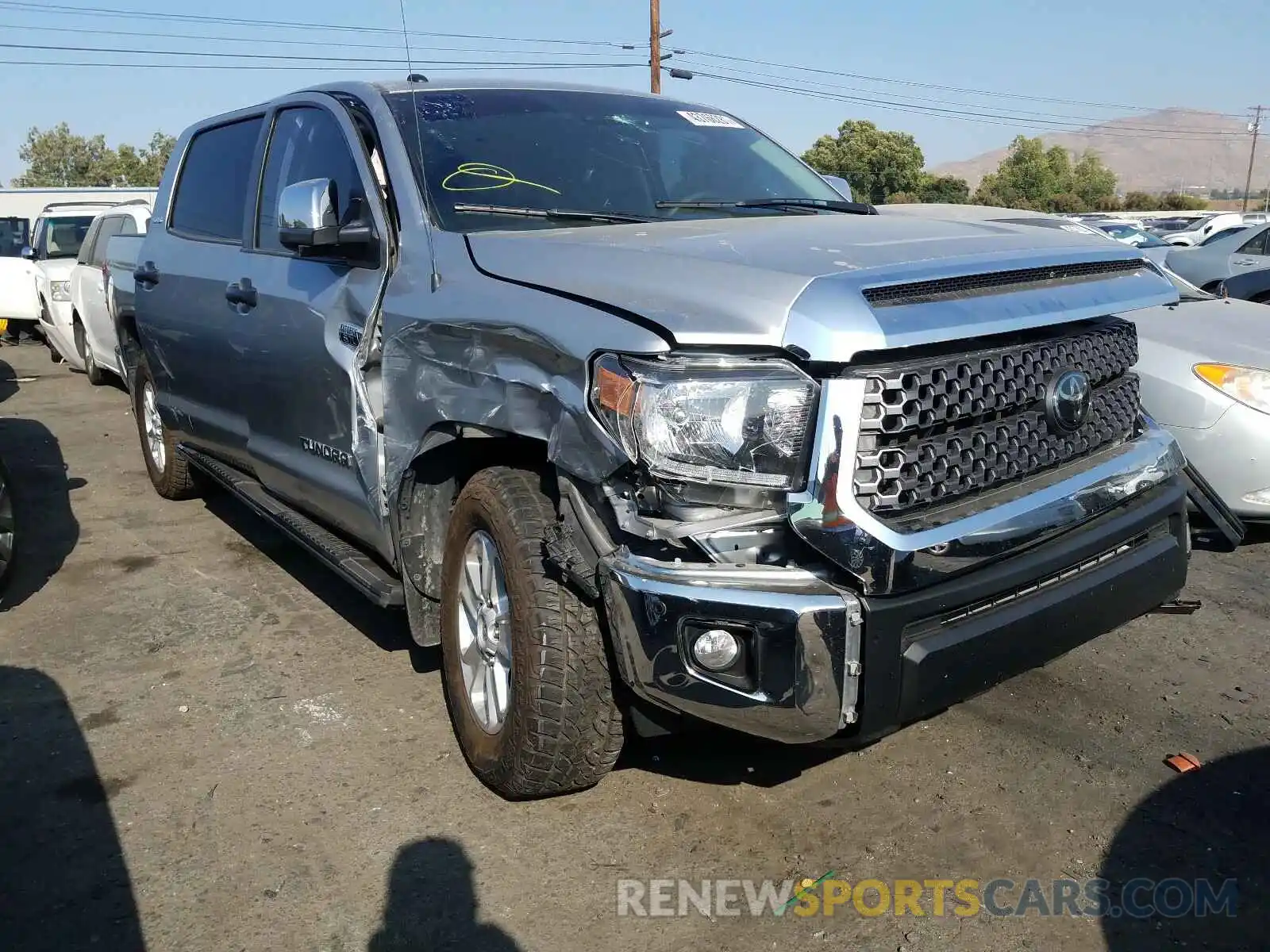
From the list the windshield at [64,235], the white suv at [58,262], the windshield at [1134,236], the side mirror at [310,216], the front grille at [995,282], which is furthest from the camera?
the windshield at [1134,236]

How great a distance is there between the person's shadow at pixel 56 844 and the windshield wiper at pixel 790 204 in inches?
98.9

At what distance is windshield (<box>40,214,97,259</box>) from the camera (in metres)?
13.7

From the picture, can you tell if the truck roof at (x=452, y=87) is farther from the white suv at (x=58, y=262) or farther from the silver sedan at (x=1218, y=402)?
the white suv at (x=58, y=262)

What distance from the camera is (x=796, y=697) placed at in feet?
7.82

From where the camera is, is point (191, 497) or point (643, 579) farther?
point (191, 497)

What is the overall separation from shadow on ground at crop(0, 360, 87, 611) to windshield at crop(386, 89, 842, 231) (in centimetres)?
297

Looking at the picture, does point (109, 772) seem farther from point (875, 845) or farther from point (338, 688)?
point (875, 845)

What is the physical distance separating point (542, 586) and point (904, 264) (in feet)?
3.79

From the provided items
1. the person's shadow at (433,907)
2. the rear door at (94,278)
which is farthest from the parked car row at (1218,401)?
the rear door at (94,278)

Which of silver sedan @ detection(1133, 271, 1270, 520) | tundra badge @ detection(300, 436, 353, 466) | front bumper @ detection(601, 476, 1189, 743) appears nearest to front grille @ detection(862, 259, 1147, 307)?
front bumper @ detection(601, 476, 1189, 743)

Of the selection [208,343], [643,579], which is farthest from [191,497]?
[643,579]

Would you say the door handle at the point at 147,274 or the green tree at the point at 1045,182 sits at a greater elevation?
the door handle at the point at 147,274

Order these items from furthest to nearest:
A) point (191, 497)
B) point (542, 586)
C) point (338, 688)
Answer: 1. point (191, 497)
2. point (338, 688)
3. point (542, 586)

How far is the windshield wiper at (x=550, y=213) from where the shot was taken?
339cm
